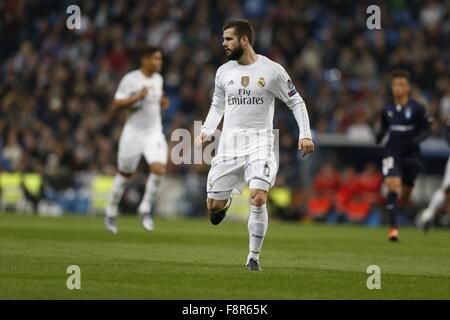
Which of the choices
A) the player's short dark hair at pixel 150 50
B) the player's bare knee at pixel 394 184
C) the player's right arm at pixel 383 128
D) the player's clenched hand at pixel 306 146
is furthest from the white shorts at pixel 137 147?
the player's clenched hand at pixel 306 146

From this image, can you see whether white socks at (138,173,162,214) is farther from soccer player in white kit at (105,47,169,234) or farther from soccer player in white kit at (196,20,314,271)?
soccer player in white kit at (196,20,314,271)

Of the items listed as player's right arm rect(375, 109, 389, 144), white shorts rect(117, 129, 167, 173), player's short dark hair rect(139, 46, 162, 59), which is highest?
player's short dark hair rect(139, 46, 162, 59)

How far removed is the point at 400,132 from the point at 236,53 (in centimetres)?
711

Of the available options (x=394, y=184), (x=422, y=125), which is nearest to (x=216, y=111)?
(x=394, y=184)

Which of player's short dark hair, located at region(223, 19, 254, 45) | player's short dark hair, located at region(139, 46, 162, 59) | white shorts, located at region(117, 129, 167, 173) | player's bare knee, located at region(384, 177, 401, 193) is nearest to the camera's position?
player's short dark hair, located at region(223, 19, 254, 45)

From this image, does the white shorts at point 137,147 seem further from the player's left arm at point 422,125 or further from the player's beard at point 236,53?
the player's beard at point 236,53

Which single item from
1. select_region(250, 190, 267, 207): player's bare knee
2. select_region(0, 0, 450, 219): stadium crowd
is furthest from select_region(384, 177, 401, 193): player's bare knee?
select_region(0, 0, 450, 219): stadium crowd

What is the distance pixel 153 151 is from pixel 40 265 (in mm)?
6419

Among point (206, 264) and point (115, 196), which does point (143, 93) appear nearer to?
point (115, 196)

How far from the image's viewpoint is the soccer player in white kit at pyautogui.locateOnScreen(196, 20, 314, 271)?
420 inches

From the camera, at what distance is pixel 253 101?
426 inches

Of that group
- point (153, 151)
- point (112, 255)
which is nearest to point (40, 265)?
point (112, 255)

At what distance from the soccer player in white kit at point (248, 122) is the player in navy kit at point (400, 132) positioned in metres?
6.47
